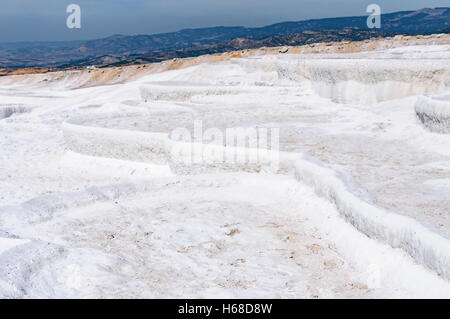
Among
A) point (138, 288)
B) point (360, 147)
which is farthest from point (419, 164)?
point (138, 288)

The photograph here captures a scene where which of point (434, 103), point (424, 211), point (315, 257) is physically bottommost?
point (315, 257)

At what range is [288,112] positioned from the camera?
9.69m

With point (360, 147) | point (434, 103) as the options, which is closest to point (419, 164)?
point (360, 147)

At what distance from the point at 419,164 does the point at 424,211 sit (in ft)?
5.94

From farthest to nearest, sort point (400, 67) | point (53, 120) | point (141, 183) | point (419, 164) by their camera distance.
→ 1. point (53, 120)
2. point (400, 67)
3. point (141, 183)
4. point (419, 164)

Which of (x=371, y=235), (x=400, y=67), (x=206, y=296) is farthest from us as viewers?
(x=400, y=67)

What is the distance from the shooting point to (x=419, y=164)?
580 centimetres

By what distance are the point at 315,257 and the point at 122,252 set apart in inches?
63.6

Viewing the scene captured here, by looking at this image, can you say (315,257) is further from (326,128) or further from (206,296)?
(326,128)

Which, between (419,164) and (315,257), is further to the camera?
(419,164)

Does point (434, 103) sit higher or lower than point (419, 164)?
higher

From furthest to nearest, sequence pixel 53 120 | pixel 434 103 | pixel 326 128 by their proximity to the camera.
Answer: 1. pixel 53 120
2. pixel 326 128
3. pixel 434 103
